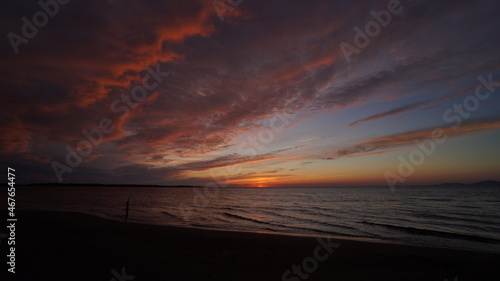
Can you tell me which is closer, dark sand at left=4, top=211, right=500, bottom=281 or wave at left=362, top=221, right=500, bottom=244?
dark sand at left=4, top=211, right=500, bottom=281

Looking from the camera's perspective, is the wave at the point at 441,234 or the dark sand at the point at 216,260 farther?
the wave at the point at 441,234

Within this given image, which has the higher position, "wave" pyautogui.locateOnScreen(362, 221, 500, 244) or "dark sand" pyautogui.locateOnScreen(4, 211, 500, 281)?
"dark sand" pyautogui.locateOnScreen(4, 211, 500, 281)

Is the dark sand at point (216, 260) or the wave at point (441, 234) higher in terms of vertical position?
the dark sand at point (216, 260)

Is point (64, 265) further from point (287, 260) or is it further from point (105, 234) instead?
point (287, 260)

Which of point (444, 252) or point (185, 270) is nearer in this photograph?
point (185, 270)

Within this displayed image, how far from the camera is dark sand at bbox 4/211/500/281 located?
8508 millimetres

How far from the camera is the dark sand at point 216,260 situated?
8508mm

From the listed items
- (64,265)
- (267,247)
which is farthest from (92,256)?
(267,247)

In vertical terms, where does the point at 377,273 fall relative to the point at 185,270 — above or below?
below

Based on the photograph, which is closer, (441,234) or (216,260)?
(216,260)

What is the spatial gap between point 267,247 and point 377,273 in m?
5.67

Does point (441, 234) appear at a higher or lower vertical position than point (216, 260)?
lower

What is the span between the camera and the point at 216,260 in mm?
10281

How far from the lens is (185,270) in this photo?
8812 mm
